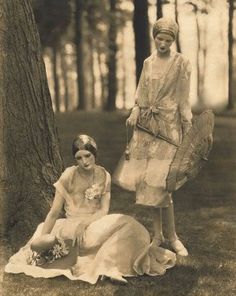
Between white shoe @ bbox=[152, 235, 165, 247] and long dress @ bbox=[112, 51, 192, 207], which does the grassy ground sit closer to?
white shoe @ bbox=[152, 235, 165, 247]

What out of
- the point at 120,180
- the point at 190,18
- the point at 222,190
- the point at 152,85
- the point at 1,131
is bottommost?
the point at 222,190

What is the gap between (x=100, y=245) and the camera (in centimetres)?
507

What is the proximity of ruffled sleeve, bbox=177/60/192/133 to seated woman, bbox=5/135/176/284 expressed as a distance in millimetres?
930

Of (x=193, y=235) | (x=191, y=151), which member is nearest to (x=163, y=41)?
(x=191, y=151)

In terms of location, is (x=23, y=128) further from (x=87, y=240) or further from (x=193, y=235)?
(x=193, y=235)

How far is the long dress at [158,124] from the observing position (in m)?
5.35

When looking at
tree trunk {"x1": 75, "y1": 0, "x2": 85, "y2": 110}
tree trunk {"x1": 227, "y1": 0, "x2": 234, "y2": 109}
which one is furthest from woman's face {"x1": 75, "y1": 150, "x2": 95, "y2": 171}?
tree trunk {"x1": 75, "y1": 0, "x2": 85, "y2": 110}

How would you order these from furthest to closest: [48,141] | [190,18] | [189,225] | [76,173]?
[190,18]
[189,225]
[48,141]
[76,173]

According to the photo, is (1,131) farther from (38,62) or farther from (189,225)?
(189,225)

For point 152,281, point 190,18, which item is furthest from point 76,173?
point 190,18

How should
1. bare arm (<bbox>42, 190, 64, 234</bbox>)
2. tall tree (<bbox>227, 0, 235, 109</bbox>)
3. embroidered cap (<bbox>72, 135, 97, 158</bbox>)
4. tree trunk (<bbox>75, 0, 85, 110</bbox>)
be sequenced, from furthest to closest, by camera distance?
tree trunk (<bbox>75, 0, 85, 110</bbox>) → tall tree (<bbox>227, 0, 235, 109</bbox>) → bare arm (<bbox>42, 190, 64, 234</bbox>) → embroidered cap (<bbox>72, 135, 97, 158</bbox>)

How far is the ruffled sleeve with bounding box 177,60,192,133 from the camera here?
5367mm

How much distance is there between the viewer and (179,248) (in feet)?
18.6

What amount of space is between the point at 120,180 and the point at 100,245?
2.49 feet
